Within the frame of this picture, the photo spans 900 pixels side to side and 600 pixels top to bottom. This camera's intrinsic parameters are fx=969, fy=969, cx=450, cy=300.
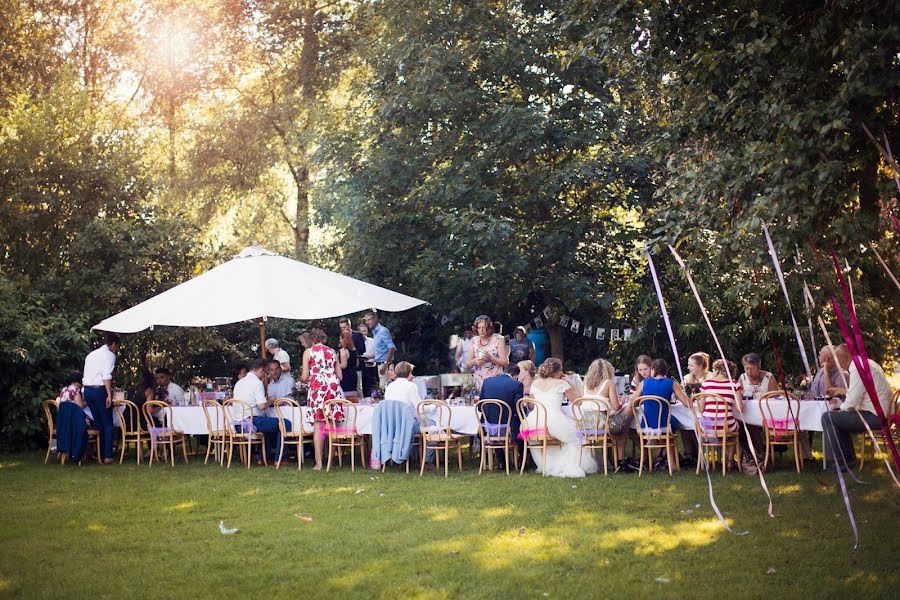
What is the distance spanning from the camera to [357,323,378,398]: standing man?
14.9 meters

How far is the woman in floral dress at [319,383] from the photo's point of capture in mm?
11266

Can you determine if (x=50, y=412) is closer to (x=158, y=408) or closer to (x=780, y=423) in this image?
(x=158, y=408)

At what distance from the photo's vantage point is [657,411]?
33.4 feet

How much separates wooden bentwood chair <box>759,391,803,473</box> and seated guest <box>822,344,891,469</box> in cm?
29

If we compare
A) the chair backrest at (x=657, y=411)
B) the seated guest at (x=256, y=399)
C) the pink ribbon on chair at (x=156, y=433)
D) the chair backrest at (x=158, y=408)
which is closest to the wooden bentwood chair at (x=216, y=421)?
the seated guest at (x=256, y=399)

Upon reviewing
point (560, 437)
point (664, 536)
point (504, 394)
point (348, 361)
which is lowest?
point (664, 536)

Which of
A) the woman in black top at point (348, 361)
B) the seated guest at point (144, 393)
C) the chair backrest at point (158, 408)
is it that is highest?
the woman in black top at point (348, 361)

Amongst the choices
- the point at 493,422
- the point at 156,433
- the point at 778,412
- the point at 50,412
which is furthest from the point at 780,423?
the point at 50,412

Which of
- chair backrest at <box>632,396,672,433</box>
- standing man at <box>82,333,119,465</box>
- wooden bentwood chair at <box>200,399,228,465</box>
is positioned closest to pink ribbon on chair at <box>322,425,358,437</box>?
wooden bentwood chair at <box>200,399,228,465</box>

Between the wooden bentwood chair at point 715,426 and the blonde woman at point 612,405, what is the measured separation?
2.28 feet

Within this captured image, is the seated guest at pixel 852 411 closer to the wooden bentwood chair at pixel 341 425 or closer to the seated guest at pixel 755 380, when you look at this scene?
the seated guest at pixel 755 380

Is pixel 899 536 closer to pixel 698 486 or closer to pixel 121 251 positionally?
pixel 698 486

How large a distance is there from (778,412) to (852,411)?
0.79 m

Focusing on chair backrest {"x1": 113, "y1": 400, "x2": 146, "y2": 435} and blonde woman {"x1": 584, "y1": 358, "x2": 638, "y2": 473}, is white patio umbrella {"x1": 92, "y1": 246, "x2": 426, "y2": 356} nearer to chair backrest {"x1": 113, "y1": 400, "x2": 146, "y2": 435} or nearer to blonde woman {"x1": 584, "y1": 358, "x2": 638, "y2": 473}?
chair backrest {"x1": 113, "y1": 400, "x2": 146, "y2": 435}
